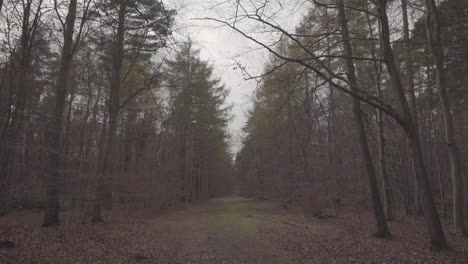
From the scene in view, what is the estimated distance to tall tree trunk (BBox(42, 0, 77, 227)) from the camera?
8.95 m

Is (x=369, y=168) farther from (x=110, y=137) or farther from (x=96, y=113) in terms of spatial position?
(x=96, y=113)

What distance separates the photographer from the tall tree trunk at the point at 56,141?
895 cm

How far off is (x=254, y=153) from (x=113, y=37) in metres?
21.6

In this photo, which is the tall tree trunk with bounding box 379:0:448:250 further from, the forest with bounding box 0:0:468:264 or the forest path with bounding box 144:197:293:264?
the forest path with bounding box 144:197:293:264

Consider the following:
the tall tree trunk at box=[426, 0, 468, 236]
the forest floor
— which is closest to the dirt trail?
the forest floor

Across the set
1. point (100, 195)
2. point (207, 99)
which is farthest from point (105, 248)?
point (207, 99)

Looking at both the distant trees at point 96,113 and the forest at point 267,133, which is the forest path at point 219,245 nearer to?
the forest at point 267,133

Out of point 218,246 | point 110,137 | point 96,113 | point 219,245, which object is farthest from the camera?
point 96,113

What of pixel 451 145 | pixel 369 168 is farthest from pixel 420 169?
pixel 451 145

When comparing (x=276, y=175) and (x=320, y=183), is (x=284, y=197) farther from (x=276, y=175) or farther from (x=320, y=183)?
(x=320, y=183)

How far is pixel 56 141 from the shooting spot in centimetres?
945

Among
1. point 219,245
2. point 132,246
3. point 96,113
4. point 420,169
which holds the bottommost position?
point 219,245

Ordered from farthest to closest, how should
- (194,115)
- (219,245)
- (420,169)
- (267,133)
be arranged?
(194,115) → (267,133) → (219,245) → (420,169)

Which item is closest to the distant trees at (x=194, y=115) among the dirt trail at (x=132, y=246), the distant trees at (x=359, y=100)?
the distant trees at (x=359, y=100)
